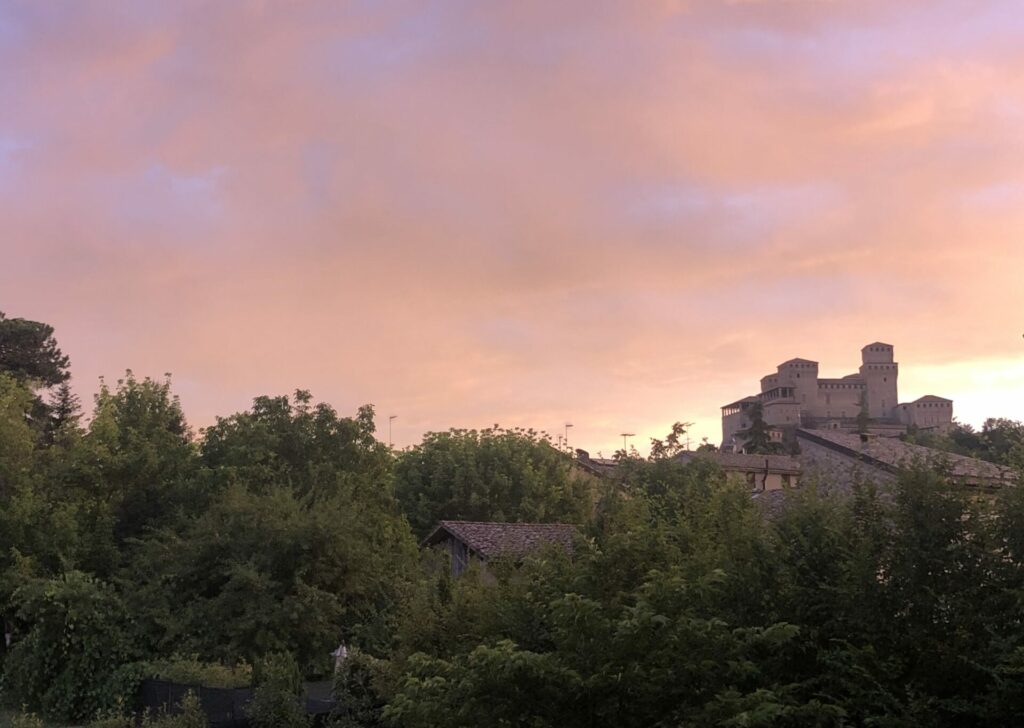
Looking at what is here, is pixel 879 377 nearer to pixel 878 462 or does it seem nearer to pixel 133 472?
pixel 133 472

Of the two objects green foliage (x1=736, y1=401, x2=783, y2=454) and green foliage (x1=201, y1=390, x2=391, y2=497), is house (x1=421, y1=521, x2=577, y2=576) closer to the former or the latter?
green foliage (x1=201, y1=390, x2=391, y2=497)

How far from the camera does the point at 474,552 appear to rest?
28047 mm

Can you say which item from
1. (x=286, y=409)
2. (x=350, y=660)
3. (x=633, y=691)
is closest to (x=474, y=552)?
(x=350, y=660)

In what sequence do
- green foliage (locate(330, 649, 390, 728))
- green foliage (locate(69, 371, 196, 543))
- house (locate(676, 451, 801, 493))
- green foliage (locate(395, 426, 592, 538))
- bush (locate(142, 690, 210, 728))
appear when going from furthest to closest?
house (locate(676, 451, 801, 493))
green foliage (locate(395, 426, 592, 538))
green foliage (locate(69, 371, 196, 543))
bush (locate(142, 690, 210, 728))
green foliage (locate(330, 649, 390, 728))

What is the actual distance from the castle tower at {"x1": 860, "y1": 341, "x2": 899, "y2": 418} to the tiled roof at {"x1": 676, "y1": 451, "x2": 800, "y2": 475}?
104847 mm

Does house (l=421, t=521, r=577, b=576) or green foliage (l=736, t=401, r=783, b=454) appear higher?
green foliage (l=736, t=401, r=783, b=454)

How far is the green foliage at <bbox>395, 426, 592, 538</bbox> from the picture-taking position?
4466 cm

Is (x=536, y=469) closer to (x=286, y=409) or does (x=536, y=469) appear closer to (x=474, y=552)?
(x=286, y=409)

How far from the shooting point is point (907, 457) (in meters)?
12.1

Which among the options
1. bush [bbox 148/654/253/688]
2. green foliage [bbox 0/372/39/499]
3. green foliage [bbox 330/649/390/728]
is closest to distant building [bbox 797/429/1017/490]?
green foliage [bbox 330/649/390/728]

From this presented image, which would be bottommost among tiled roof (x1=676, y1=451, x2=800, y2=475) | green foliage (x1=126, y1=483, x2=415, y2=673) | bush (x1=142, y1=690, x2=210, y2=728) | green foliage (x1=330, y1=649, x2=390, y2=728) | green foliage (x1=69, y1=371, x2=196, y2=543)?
bush (x1=142, y1=690, x2=210, y2=728)

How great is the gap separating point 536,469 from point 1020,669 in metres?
38.8

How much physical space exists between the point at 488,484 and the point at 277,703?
85.6 ft

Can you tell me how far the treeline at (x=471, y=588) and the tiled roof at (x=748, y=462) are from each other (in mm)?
6657
